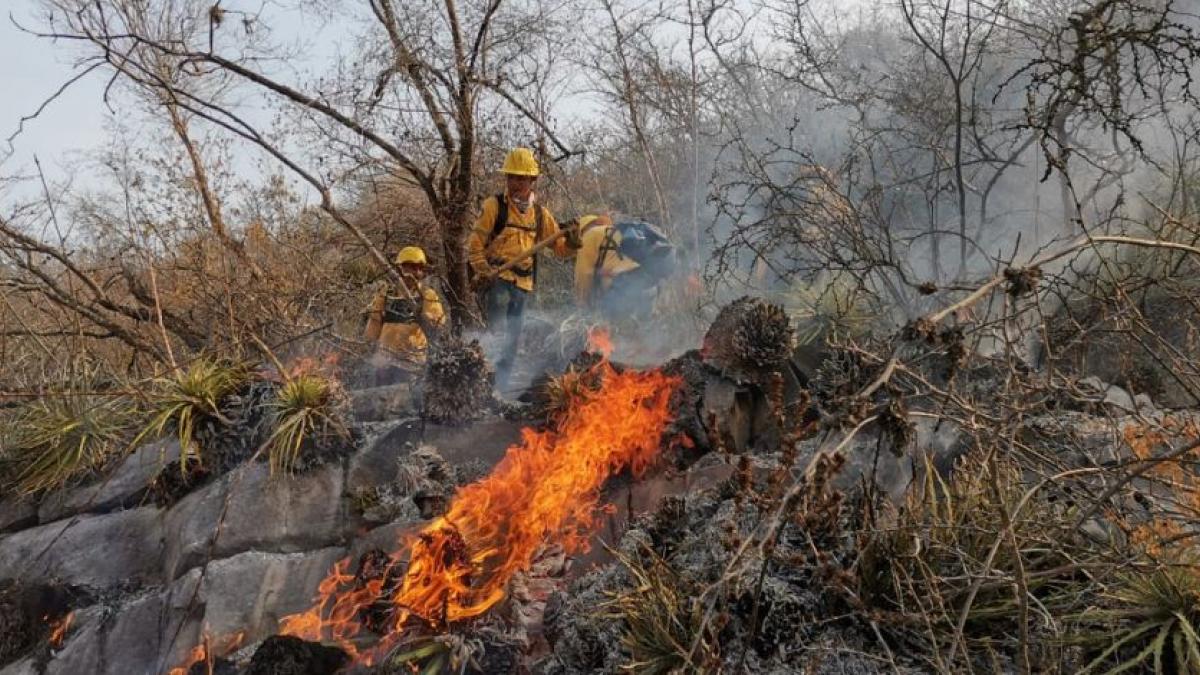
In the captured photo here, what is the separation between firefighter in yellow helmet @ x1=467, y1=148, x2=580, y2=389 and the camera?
8188 millimetres

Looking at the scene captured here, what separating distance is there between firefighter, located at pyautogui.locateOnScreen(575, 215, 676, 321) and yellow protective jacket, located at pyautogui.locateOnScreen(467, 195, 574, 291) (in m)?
0.88

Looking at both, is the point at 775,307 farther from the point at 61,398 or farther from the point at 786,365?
the point at 61,398

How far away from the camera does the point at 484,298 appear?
8.52 m

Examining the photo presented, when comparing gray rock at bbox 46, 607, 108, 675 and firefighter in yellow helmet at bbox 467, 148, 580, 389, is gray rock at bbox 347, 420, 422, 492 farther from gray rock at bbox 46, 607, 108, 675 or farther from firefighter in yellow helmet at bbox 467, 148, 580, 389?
gray rock at bbox 46, 607, 108, 675

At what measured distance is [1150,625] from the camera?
10.3 feet

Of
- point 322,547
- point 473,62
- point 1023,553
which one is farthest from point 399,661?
point 473,62

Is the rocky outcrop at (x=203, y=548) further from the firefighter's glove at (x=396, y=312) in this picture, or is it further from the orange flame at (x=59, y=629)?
the firefighter's glove at (x=396, y=312)

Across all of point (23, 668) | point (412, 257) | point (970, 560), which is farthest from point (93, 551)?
point (970, 560)

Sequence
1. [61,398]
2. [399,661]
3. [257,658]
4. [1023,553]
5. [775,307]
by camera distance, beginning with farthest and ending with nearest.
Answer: [61,398]
[775,307]
[257,658]
[399,661]
[1023,553]

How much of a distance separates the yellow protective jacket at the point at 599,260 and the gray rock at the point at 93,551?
5.03 metres

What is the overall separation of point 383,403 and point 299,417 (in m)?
1.19

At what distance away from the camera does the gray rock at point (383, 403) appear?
7883 mm

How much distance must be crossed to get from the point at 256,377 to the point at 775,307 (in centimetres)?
464

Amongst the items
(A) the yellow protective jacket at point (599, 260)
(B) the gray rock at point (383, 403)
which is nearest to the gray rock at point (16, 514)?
(B) the gray rock at point (383, 403)
